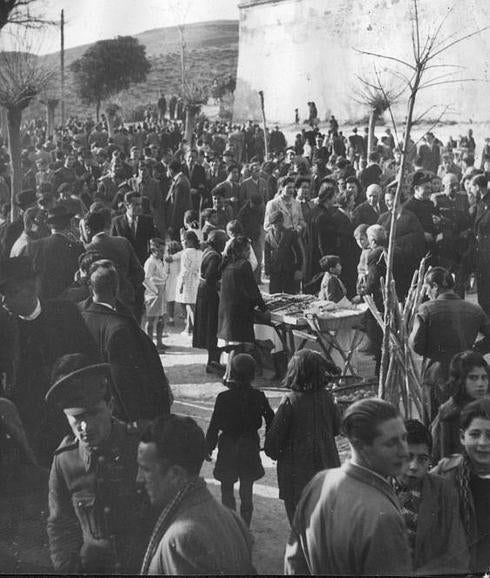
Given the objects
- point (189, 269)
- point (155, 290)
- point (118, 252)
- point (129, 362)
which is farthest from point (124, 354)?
point (189, 269)

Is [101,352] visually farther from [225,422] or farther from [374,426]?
[374,426]

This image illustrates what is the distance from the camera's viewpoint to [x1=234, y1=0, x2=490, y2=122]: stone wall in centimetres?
765

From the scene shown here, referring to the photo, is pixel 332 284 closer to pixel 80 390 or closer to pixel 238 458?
pixel 238 458

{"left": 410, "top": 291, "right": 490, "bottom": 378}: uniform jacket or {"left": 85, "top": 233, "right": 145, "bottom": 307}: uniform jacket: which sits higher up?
{"left": 85, "top": 233, "right": 145, "bottom": 307}: uniform jacket

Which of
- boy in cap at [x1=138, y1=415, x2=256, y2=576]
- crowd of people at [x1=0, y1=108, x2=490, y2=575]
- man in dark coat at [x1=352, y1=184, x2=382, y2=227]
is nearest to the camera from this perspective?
boy in cap at [x1=138, y1=415, x2=256, y2=576]

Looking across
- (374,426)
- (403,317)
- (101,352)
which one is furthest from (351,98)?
(374,426)

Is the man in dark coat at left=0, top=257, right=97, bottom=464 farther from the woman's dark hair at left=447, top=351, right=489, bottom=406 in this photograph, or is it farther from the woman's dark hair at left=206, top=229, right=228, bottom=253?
the woman's dark hair at left=206, top=229, right=228, bottom=253

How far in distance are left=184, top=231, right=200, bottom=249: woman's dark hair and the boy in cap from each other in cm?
485

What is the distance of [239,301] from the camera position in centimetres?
733

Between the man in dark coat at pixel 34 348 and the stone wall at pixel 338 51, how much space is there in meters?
3.56

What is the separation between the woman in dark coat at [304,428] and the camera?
4.73m

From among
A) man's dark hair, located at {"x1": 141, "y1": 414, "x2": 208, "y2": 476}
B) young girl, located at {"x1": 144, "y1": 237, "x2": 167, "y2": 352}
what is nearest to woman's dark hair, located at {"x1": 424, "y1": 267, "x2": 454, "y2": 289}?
man's dark hair, located at {"x1": 141, "y1": 414, "x2": 208, "y2": 476}

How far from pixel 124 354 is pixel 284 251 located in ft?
13.5

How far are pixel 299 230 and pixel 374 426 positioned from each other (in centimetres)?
615
